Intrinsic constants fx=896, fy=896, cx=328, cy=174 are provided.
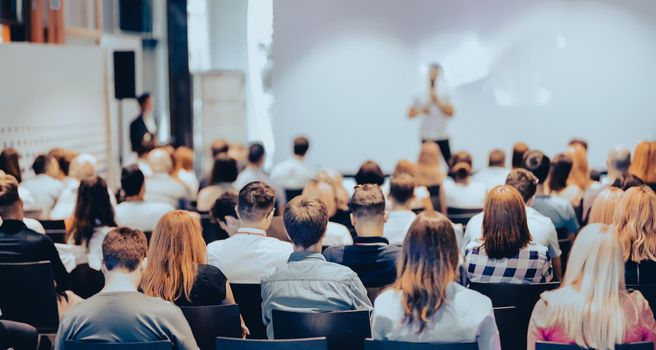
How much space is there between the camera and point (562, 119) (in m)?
12.0

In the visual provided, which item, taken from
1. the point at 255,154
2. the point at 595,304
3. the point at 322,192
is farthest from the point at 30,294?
the point at 255,154

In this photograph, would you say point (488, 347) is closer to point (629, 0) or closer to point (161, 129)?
point (629, 0)

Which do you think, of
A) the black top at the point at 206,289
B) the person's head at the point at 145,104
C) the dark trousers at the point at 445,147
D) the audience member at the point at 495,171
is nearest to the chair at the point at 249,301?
the black top at the point at 206,289

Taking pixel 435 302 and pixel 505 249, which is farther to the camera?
pixel 505 249

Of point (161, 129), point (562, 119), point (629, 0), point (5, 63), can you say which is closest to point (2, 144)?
point (5, 63)

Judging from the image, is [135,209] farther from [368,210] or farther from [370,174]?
[368,210]

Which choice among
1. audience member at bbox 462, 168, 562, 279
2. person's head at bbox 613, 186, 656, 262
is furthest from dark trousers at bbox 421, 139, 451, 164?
person's head at bbox 613, 186, 656, 262

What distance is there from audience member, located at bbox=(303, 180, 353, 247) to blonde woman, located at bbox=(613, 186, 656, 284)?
1.64 metres

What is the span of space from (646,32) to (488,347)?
9869 mm

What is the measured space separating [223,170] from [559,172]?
2.48m

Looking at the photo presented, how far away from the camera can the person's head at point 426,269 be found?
304cm

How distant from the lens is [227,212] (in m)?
5.18

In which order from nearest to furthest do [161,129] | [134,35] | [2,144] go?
[2,144] < [134,35] < [161,129]

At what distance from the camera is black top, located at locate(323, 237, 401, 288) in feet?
13.4
